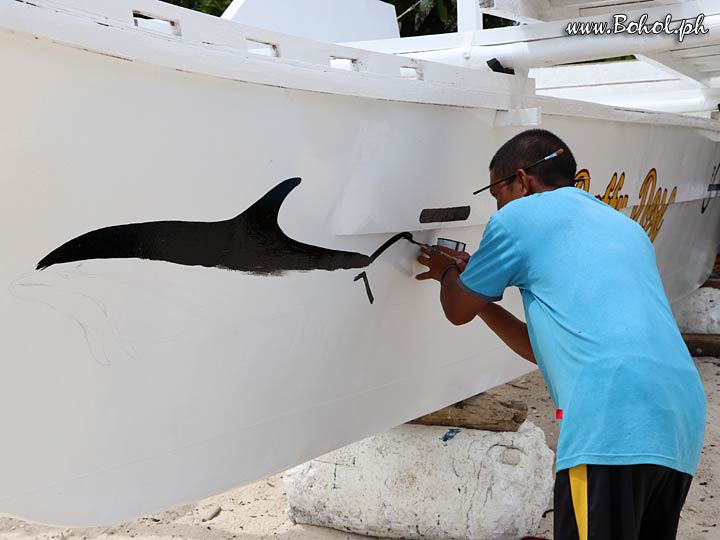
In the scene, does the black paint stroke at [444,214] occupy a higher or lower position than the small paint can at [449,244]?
higher

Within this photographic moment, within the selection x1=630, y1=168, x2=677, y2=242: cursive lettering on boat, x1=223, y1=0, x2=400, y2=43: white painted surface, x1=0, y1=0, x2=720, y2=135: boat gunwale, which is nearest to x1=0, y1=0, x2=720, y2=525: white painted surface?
x1=0, y1=0, x2=720, y2=135: boat gunwale

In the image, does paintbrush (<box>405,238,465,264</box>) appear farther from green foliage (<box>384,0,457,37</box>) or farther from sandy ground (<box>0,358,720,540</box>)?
green foliage (<box>384,0,457,37</box>)

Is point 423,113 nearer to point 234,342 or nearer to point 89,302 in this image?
point 234,342

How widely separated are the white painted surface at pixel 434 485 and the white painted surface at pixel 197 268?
520 millimetres

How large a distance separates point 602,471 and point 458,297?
637 millimetres

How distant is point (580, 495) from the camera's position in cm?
192

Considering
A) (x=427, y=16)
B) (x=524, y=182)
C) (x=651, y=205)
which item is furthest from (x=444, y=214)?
(x=427, y=16)

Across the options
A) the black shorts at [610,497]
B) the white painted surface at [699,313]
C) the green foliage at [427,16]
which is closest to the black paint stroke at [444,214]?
the black shorts at [610,497]

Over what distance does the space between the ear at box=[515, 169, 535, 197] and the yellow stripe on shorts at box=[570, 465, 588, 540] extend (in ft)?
2.48

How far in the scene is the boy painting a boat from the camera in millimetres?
1889

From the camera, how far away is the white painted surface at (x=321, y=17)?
3404 mm

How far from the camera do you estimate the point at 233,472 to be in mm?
2330

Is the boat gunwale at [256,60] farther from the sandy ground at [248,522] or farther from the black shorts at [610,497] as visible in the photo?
the sandy ground at [248,522]

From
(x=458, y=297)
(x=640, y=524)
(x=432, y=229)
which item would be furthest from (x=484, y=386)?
(x=640, y=524)
